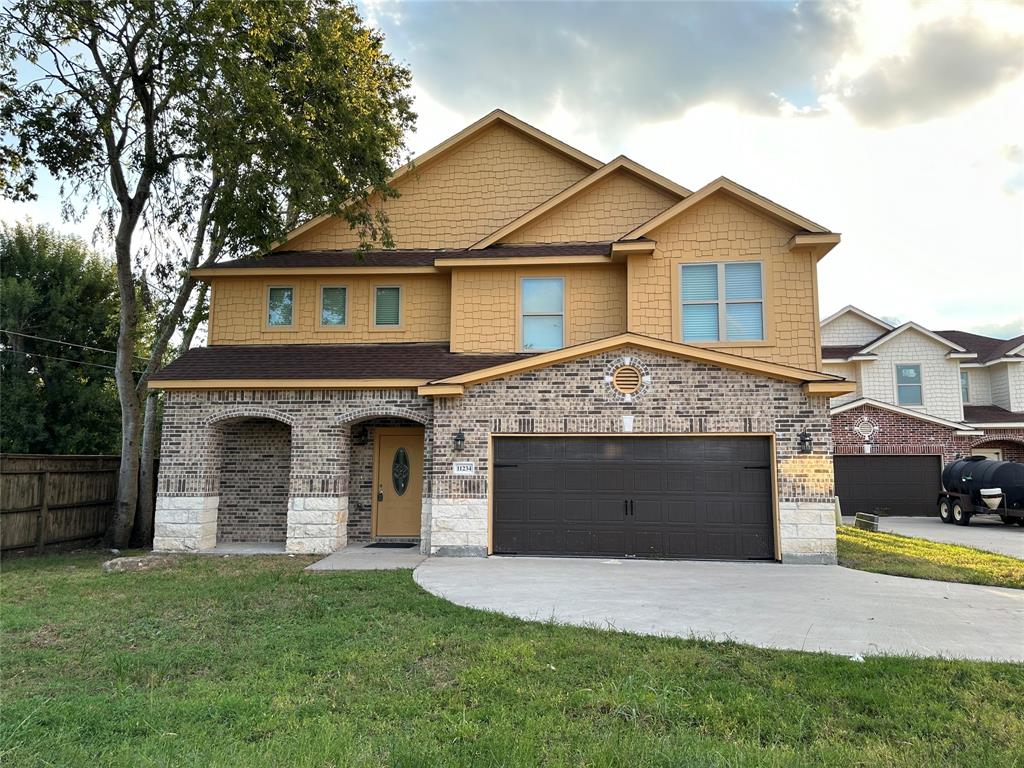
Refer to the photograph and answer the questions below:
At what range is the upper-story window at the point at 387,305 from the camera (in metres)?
14.1

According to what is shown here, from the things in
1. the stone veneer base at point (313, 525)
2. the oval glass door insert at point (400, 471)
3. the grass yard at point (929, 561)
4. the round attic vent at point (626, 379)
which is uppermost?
the round attic vent at point (626, 379)

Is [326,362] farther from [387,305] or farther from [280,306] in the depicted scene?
[280,306]

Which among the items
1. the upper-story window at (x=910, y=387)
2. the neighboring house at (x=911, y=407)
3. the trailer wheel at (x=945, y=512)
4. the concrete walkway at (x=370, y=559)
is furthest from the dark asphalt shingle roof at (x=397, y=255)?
the upper-story window at (x=910, y=387)

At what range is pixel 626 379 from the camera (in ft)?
37.9

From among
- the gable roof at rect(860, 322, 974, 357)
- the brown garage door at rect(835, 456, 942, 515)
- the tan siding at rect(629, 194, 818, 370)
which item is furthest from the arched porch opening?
the gable roof at rect(860, 322, 974, 357)

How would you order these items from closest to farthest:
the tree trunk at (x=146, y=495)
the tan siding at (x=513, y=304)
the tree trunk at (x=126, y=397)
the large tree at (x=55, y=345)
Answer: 1. the tan siding at (x=513, y=304)
2. the tree trunk at (x=126, y=397)
3. the tree trunk at (x=146, y=495)
4. the large tree at (x=55, y=345)

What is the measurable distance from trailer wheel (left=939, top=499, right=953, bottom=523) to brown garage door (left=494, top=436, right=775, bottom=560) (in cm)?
1274

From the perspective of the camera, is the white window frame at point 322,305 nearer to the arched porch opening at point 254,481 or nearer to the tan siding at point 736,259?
the arched porch opening at point 254,481

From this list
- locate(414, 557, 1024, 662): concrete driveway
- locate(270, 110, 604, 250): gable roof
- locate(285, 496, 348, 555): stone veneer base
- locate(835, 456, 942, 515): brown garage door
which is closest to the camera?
locate(414, 557, 1024, 662): concrete driveway

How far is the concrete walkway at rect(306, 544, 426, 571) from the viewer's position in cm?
1034

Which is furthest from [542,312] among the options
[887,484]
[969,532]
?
[887,484]

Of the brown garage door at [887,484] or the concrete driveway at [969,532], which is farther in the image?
the brown garage door at [887,484]

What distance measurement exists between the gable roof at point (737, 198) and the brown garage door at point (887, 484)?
1234 centimetres

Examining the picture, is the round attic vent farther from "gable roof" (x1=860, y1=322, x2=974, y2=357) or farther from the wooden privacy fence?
"gable roof" (x1=860, y1=322, x2=974, y2=357)
